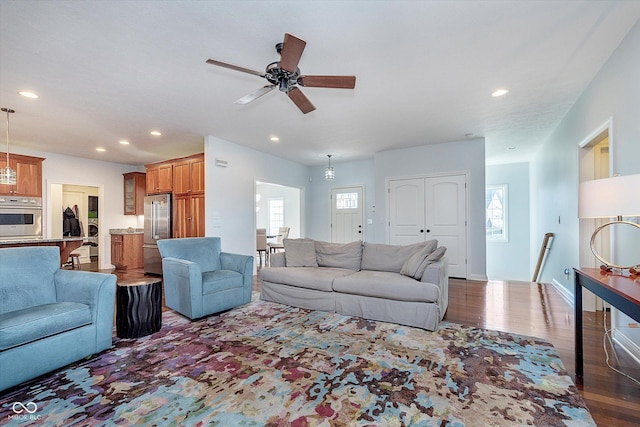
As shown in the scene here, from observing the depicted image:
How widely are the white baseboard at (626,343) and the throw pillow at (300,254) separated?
3.24 meters

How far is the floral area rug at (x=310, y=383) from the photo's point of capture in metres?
1.70

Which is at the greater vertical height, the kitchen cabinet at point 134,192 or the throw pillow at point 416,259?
the kitchen cabinet at point 134,192

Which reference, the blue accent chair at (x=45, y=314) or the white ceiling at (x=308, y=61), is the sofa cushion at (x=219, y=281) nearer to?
the blue accent chair at (x=45, y=314)

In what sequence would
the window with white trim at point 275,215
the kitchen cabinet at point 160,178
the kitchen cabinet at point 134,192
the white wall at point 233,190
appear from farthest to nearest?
1. the window with white trim at point 275,215
2. the kitchen cabinet at point 134,192
3. the kitchen cabinet at point 160,178
4. the white wall at point 233,190

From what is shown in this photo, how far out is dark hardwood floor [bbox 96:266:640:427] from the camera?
182 centimetres

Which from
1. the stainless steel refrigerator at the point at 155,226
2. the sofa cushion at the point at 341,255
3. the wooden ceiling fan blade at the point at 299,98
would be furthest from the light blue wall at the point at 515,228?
the stainless steel refrigerator at the point at 155,226

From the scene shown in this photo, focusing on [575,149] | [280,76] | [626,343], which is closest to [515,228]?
[575,149]

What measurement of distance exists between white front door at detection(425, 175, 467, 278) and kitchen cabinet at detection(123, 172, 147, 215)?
6.86 metres

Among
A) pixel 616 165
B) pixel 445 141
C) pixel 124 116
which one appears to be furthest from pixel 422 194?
pixel 124 116

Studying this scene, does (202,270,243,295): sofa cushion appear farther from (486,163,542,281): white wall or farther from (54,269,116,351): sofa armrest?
(486,163,542,281): white wall

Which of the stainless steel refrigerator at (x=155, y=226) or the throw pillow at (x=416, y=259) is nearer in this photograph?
the throw pillow at (x=416, y=259)

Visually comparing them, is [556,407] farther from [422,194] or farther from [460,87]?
[422,194]

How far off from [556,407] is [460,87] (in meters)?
3.06

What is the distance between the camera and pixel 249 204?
19.7ft
